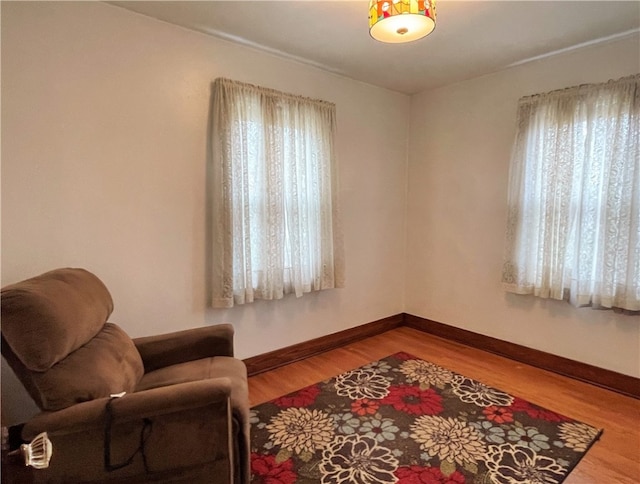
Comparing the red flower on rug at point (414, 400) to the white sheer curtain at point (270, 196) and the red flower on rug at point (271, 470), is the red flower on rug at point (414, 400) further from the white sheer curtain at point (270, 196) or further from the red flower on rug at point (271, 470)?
the white sheer curtain at point (270, 196)

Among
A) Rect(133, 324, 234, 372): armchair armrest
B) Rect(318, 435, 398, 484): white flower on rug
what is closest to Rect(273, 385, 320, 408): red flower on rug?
Rect(318, 435, 398, 484): white flower on rug

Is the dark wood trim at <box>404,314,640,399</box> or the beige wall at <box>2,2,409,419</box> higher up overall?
the beige wall at <box>2,2,409,419</box>

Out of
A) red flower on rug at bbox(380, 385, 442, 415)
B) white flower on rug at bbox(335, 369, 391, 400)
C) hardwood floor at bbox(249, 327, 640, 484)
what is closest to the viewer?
hardwood floor at bbox(249, 327, 640, 484)

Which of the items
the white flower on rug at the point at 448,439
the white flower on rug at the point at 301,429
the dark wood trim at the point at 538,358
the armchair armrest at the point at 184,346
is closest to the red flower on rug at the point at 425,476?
the white flower on rug at the point at 448,439

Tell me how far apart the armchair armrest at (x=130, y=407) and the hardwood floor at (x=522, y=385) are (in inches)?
46.6

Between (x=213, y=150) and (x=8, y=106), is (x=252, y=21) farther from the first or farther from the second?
(x=8, y=106)

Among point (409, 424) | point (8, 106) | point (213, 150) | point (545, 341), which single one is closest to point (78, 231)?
point (8, 106)

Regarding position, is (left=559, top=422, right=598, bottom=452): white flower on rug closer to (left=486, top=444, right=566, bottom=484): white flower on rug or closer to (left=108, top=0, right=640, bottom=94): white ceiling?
(left=486, top=444, right=566, bottom=484): white flower on rug

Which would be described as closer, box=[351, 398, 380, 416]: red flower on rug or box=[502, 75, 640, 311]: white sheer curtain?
box=[351, 398, 380, 416]: red flower on rug

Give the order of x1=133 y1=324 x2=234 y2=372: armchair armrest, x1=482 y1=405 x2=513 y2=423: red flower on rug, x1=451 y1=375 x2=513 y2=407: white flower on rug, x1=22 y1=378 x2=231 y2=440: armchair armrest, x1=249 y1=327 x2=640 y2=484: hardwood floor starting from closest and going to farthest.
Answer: x1=22 y1=378 x2=231 y2=440: armchair armrest, x1=249 y1=327 x2=640 y2=484: hardwood floor, x1=133 y1=324 x2=234 y2=372: armchair armrest, x1=482 y1=405 x2=513 y2=423: red flower on rug, x1=451 y1=375 x2=513 y2=407: white flower on rug

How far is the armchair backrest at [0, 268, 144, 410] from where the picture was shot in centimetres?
134

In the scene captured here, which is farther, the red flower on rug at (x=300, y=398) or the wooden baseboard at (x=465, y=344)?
the wooden baseboard at (x=465, y=344)

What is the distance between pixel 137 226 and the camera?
2408 mm

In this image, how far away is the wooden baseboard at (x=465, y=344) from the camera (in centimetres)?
279
